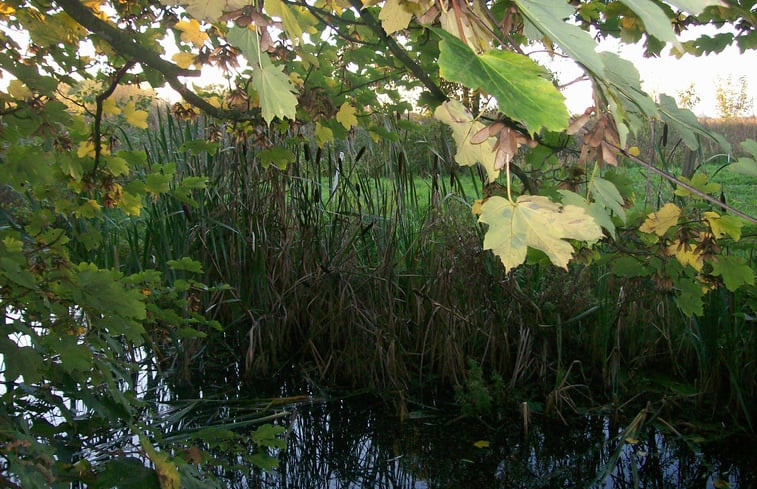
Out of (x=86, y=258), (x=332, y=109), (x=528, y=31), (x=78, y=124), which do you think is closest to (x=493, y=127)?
(x=528, y=31)

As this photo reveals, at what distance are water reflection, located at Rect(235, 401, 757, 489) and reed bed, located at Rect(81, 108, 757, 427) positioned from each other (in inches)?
5.7

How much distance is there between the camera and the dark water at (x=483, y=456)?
2.36m

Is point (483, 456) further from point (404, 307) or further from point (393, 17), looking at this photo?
point (393, 17)

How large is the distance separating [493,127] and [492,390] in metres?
2.30

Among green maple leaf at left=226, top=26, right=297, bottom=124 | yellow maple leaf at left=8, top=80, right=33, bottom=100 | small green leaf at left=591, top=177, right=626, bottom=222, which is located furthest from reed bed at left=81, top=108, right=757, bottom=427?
green maple leaf at left=226, top=26, right=297, bottom=124

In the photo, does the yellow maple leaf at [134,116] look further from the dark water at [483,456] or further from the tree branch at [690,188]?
the tree branch at [690,188]

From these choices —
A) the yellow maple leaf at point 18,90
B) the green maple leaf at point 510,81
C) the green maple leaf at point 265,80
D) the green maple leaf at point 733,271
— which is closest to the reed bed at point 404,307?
the green maple leaf at point 733,271

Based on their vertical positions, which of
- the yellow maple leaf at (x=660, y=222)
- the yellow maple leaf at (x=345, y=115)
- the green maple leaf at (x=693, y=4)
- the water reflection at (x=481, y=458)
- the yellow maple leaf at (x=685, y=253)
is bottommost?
the water reflection at (x=481, y=458)

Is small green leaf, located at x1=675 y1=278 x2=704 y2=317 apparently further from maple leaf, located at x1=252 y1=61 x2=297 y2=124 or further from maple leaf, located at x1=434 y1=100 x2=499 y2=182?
maple leaf, located at x1=252 y1=61 x2=297 y2=124

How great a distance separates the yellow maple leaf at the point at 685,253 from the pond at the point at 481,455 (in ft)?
3.02

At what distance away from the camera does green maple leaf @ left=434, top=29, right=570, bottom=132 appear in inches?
18.1

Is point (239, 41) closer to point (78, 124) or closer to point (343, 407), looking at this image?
point (78, 124)

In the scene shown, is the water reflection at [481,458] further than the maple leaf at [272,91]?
Yes

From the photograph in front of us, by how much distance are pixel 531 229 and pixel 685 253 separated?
121 centimetres
